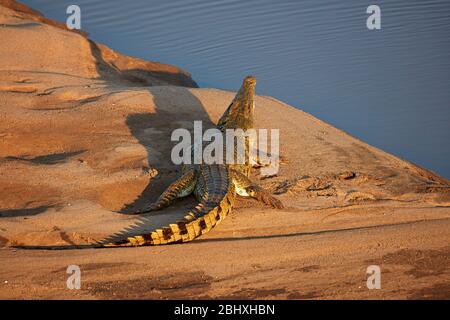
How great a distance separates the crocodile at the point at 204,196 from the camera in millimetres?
5020

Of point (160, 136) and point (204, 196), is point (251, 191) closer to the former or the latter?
point (204, 196)

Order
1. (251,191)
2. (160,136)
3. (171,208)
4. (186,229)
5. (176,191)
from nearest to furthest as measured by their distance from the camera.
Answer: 1. (186,229)
2. (171,208)
3. (176,191)
4. (251,191)
5. (160,136)

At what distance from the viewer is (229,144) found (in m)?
7.68

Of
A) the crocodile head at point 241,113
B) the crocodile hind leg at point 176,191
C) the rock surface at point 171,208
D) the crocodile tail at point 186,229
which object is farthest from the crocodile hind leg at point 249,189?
the crocodile head at point 241,113

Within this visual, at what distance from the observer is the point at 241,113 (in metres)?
8.95

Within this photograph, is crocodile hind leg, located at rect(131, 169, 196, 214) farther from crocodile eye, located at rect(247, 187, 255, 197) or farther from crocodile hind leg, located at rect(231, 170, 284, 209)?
crocodile eye, located at rect(247, 187, 255, 197)

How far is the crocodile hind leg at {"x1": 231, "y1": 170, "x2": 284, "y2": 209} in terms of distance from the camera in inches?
253

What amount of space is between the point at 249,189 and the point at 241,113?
8.54ft

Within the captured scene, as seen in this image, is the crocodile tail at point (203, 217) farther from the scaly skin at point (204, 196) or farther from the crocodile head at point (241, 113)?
the crocodile head at point (241, 113)

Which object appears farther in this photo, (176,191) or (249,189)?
(249,189)

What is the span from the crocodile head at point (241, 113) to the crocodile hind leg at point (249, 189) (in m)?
2.10

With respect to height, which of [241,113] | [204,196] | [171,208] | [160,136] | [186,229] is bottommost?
[186,229]

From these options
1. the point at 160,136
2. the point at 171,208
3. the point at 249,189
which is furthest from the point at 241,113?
the point at 171,208

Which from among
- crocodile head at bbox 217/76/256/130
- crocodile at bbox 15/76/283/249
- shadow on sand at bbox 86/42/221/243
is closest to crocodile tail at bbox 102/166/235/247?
crocodile at bbox 15/76/283/249
